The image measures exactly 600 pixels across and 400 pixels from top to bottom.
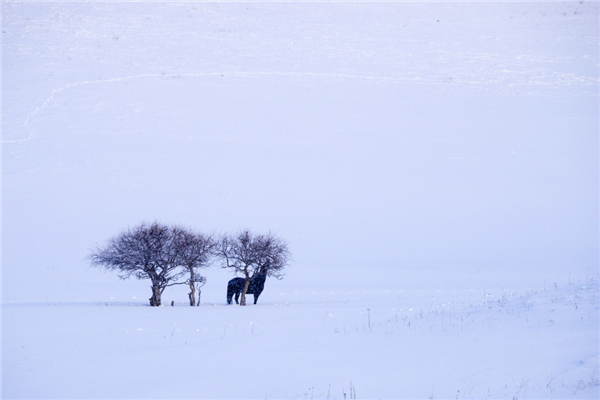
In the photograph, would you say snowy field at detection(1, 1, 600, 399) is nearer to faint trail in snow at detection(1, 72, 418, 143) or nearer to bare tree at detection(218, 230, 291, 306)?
faint trail in snow at detection(1, 72, 418, 143)

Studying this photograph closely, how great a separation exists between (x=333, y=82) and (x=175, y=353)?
43880 millimetres

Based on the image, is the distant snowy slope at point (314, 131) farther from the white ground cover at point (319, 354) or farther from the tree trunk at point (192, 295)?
the white ground cover at point (319, 354)

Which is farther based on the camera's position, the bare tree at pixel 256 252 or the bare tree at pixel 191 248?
the bare tree at pixel 256 252

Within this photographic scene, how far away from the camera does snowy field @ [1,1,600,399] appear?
8.40 m

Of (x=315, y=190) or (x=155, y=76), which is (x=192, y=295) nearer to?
(x=315, y=190)

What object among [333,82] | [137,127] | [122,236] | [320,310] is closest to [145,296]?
[122,236]

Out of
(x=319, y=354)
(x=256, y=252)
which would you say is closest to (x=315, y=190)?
(x=256, y=252)

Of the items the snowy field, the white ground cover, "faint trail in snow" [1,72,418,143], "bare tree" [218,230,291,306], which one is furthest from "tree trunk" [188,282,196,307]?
"faint trail in snow" [1,72,418,143]

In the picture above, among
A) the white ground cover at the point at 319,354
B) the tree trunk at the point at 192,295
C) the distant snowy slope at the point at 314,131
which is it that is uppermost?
the distant snowy slope at the point at 314,131

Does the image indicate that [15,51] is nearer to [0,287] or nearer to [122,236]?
[0,287]

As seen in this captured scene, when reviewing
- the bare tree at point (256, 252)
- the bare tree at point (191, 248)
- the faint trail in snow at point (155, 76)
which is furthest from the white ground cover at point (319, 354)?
the faint trail in snow at point (155, 76)

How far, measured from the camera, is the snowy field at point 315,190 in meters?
8.40

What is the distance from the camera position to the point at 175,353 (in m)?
9.45

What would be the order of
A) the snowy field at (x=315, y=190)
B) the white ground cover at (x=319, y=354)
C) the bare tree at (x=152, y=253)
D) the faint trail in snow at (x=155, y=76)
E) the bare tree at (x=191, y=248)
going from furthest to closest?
the faint trail in snow at (x=155, y=76) → the bare tree at (x=191, y=248) → the bare tree at (x=152, y=253) → the snowy field at (x=315, y=190) → the white ground cover at (x=319, y=354)
